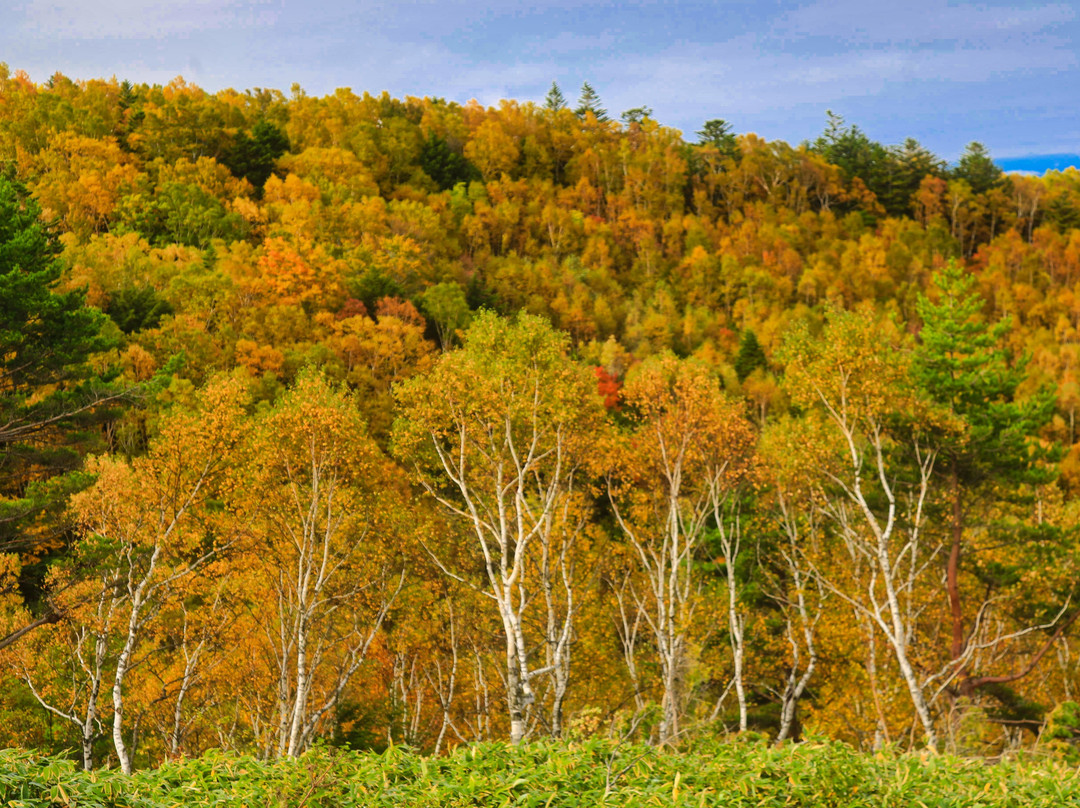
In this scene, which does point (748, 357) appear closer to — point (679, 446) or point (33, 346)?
point (679, 446)

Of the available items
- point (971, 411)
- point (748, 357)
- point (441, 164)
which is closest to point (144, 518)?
point (971, 411)

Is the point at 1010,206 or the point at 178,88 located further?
the point at 1010,206

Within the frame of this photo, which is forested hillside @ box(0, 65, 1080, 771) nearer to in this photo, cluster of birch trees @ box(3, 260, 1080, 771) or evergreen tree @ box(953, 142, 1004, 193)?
cluster of birch trees @ box(3, 260, 1080, 771)

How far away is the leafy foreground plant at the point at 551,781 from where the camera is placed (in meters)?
5.45

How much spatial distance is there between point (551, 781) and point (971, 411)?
21.3 metres

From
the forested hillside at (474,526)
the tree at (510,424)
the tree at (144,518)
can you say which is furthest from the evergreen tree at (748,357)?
the tree at (144,518)

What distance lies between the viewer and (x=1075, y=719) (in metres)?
19.6

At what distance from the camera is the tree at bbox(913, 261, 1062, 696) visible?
76.6 feet

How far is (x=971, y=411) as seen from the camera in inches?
938

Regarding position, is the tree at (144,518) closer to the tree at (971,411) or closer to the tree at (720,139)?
the tree at (971,411)

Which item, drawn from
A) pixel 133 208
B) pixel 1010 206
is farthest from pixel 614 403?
pixel 1010 206

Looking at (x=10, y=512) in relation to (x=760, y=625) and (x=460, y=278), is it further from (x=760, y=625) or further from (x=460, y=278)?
(x=460, y=278)

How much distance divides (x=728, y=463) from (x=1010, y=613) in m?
9.09

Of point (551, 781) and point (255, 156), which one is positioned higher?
point (255, 156)
